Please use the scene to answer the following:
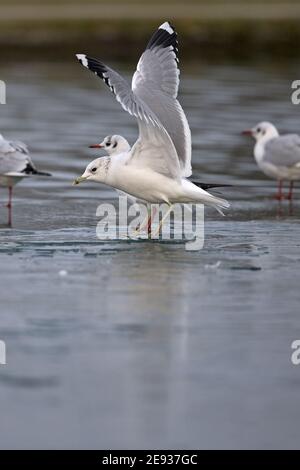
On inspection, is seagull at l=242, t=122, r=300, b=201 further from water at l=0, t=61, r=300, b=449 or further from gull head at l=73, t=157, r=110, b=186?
gull head at l=73, t=157, r=110, b=186

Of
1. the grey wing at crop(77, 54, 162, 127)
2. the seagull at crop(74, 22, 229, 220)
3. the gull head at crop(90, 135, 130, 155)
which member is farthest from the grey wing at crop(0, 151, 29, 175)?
the grey wing at crop(77, 54, 162, 127)

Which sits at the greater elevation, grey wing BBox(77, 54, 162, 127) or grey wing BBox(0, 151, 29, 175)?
grey wing BBox(77, 54, 162, 127)

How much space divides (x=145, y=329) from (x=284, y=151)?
25.2 ft

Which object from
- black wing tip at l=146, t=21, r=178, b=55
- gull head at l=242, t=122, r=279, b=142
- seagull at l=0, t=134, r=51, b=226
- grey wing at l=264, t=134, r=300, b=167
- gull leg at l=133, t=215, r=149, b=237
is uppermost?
black wing tip at l=146, t=21, r=178, b=55

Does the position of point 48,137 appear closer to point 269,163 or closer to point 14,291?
point 269,163

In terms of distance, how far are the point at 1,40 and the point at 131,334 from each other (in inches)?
1063

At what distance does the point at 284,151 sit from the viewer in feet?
50.2

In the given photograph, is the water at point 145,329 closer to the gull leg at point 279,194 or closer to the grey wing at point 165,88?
the gull leg at point 279,194

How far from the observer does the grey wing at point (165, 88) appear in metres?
11.5

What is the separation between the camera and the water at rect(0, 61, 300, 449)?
20.5 ft

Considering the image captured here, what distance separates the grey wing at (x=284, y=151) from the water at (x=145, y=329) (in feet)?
1.45

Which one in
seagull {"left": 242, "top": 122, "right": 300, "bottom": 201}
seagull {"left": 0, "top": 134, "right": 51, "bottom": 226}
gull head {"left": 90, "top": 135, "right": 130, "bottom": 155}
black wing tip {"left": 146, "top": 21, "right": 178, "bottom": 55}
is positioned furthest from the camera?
seagull {"left": 242, "top": 122, "right": 300, "bottom": 201}

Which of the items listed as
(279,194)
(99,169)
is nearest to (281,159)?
(279,194)

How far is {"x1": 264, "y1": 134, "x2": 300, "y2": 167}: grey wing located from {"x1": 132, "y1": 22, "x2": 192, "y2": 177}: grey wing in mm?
3291
